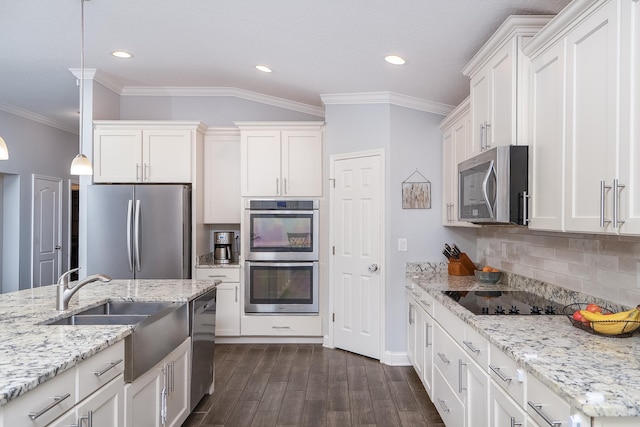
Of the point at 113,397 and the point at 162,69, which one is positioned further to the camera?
the point at 162,69

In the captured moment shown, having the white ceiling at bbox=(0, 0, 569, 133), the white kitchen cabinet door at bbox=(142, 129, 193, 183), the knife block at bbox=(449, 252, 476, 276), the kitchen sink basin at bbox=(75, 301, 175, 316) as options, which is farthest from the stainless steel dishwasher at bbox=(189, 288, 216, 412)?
the knife block at bbox=(449, 252, 476, 276)

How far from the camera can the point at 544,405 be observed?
1417 millimetres

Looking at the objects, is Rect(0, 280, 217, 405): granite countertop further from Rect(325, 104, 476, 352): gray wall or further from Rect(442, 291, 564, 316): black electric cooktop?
Rect(325, 104, 476, 352): gray wall

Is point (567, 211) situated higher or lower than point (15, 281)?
higher

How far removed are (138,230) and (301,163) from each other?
174 centimetres

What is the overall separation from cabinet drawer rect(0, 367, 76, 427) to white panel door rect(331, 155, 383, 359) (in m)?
3.06

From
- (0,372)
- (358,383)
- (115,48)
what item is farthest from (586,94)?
(115,48)

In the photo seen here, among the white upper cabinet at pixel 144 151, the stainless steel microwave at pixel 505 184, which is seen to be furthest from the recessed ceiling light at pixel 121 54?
the stainless steel microwave at pixel 505 184

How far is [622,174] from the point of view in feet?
5.00

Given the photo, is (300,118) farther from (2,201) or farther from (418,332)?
(2,201)

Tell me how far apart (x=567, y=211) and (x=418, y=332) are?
6.58 ft

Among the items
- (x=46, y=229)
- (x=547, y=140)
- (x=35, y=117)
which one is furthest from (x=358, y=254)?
(x=35, y=117)

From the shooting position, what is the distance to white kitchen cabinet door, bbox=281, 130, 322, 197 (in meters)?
4.80

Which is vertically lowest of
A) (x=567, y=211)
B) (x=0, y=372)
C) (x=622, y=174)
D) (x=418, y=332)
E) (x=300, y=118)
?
(x=418, y=332)
